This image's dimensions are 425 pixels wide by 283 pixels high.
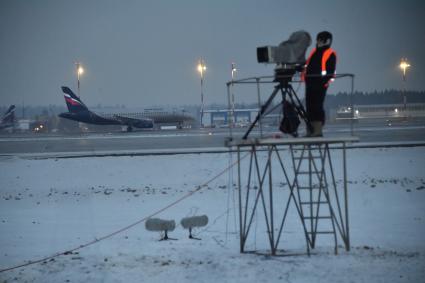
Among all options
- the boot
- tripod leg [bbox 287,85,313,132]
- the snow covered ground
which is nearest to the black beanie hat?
tripod leg [bbox 287,85,313,132]

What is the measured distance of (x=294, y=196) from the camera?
41.6 ft

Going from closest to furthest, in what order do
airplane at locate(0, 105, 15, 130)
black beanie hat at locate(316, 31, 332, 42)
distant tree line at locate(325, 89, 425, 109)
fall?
black beanie hat at locate(316, 31, 332, 42)
airplane at locate(0, 105, 15, 130)
distant tree line at locate(325, 89, 425, 109)

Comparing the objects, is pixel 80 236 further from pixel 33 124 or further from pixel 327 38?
pixel 33 124

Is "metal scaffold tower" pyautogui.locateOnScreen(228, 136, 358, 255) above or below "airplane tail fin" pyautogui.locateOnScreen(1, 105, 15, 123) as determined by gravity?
below

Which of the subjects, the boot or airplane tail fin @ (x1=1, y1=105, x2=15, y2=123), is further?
airplane tail fin @ (x1=1, y1=105, x2=15, y2=123)

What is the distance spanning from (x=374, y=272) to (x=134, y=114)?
5852 centimetres

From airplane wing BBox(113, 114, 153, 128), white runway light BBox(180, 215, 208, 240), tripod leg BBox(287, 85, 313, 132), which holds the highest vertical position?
tripod leg BBox(287, 85, 313, 132)

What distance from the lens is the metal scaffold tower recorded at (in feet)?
30.3

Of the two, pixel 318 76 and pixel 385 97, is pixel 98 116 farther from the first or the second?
pixel 385 97

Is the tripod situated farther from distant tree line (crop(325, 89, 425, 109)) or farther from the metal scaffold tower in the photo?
distant tree line (crop(325, 89, 425, 109))

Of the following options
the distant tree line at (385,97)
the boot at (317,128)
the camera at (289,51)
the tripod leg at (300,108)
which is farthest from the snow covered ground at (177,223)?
the distant tree line at (385,97)

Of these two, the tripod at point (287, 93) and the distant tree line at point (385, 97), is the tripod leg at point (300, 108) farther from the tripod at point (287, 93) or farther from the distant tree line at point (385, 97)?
the distant tree line at point (385, 97)

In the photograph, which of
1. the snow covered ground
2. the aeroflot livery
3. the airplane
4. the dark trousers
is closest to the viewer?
the snow covered ground

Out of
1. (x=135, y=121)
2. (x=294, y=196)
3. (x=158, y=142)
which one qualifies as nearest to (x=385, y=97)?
(x=135, y=121)
